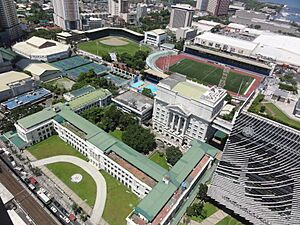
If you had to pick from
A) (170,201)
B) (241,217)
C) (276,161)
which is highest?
(276,161)

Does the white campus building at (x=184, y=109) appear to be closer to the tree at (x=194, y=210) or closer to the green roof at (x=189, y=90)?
the green roof at (x=189, y=90)

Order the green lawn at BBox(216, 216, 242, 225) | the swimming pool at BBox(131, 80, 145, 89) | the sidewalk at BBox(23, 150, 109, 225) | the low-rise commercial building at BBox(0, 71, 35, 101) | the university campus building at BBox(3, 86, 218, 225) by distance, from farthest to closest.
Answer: the swimming pool at BBox(131, 80, 145, 89), the low-rise commercial building at BBox(0, 71, 35, 101), the green lawn at BBox(216, 216, 242, 225), the sidewalk at BBox(23, 150, 109, 225), the university campus building at BBox(3, 86, 218, 225)

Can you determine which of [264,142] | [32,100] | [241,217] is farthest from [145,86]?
[241,217]

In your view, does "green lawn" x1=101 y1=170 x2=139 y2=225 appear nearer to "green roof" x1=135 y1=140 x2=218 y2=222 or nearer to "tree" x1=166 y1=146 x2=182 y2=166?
"green roof" x1=135 y1=140 x2=218 y2=222

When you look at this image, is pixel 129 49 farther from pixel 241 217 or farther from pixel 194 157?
pixel 241 217

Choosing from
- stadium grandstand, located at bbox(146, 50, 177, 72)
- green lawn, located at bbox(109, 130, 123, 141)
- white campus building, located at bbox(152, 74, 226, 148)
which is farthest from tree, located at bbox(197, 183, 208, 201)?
stadium grandstand, located at bbox(146, 50, 177, 72)
